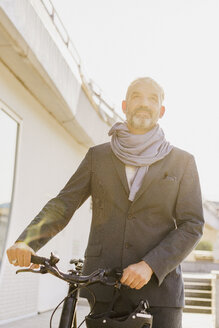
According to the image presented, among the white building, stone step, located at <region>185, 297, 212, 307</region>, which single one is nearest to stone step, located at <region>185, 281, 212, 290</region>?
stone step, located at <region>185, 297, 212, 307</region>

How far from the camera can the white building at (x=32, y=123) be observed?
6.92m

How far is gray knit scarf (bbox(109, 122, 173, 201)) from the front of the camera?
6.98 ft

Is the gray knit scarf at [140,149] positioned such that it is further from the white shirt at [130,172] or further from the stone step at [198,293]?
the stone step at [198,293]

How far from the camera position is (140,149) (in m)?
2.16

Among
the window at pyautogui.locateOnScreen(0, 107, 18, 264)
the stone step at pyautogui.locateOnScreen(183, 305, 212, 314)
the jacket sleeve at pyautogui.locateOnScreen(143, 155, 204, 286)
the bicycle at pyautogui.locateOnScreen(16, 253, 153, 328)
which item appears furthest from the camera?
the stone step at pyautogui.locateOnScreen(183, 305, 212, 314)

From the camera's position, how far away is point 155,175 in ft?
6.98

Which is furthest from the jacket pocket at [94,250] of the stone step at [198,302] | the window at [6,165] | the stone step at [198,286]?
the stone step at [198,286]

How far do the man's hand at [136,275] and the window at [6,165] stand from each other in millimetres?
6163

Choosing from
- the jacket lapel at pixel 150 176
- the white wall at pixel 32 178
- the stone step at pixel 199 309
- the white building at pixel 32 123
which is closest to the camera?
the jacket lapel at pixel 150 176

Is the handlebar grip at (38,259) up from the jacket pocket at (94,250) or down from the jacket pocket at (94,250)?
down

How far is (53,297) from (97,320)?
9725mm

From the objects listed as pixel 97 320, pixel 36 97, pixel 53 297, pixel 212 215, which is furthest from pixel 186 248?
pixel 212 215

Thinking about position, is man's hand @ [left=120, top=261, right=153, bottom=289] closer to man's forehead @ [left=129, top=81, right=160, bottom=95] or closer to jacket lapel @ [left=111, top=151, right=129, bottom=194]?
jacket lapel @ [left=111, top=151, right=129, bottom=194]

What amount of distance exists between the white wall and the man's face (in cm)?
549
